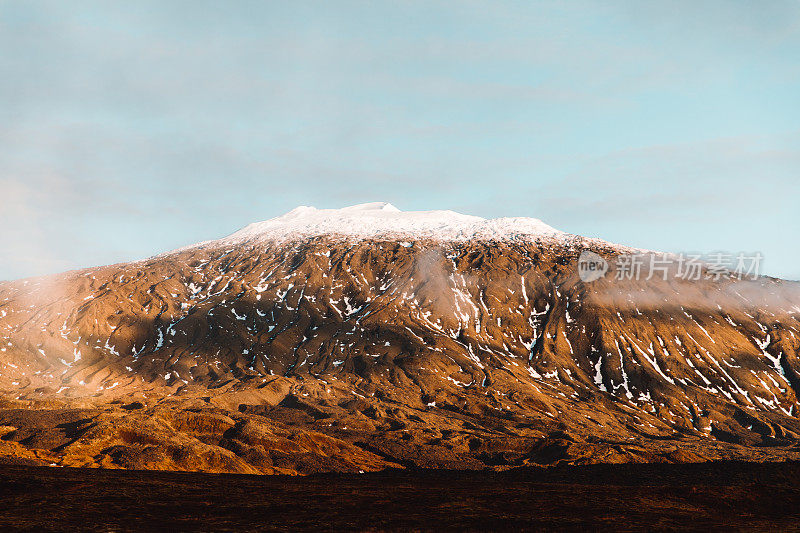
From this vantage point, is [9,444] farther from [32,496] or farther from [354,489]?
[354,489]

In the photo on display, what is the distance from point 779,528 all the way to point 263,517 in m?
49.4

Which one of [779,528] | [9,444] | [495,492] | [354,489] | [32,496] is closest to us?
[779,528]

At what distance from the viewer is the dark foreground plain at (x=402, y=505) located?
2053 inches

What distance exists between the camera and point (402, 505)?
64625 millimetres

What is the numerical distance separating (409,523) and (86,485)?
53994mm

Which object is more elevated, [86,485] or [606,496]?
[606,496]

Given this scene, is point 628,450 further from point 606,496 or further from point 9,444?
point 9,444

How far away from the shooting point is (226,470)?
13838 centimetres

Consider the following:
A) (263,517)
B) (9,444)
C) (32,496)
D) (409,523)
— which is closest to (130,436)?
(9,444)

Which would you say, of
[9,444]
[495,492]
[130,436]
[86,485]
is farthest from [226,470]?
[495,492]

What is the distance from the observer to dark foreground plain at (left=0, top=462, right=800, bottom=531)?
52.2 metres

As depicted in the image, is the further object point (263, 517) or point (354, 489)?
point (354, 489)

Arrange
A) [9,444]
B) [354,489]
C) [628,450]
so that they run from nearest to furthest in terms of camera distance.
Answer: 1. [354,489]
2. [9,444]
3. [628,450]

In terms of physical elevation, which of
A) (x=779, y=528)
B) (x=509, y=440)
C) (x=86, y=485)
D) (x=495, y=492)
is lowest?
(x=509, y=440)
